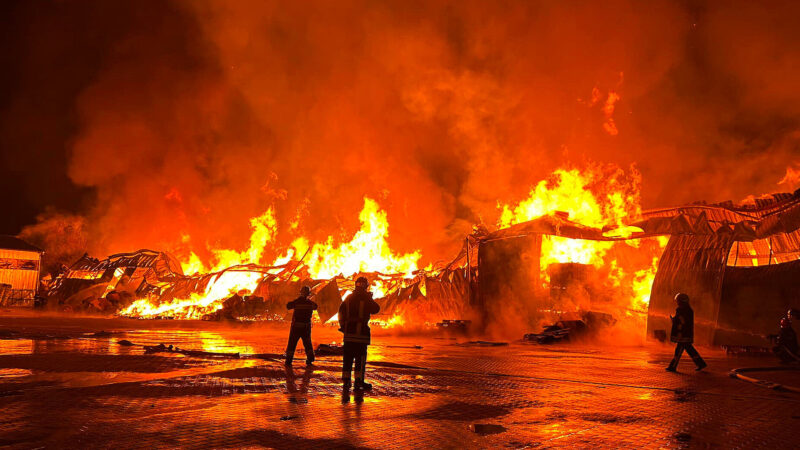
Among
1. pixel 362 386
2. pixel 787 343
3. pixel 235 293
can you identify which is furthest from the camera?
pixel 235 293

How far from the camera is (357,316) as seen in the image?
8.23m

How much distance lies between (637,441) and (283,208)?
44.6m

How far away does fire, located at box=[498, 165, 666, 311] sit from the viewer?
74.7 feet

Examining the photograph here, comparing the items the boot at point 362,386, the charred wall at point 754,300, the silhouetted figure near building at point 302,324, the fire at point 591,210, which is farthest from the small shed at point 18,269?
the charred wall at point 754,300

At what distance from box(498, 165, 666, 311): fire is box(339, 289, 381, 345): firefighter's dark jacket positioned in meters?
15.4

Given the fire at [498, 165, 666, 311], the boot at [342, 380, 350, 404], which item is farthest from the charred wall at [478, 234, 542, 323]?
the boot at [342, 380, 350, 404]

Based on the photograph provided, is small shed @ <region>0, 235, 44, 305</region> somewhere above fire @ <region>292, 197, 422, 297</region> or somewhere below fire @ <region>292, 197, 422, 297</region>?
below

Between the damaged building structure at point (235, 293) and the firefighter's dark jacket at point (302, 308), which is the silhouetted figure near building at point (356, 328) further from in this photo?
the damaged building structure at point (235, 293)

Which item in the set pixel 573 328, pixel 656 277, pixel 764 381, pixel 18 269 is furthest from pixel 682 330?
pixel 18 269

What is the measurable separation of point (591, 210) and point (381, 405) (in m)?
18.2

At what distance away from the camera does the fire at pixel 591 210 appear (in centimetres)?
2278

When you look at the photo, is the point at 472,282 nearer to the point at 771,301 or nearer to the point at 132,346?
the point at 771,301

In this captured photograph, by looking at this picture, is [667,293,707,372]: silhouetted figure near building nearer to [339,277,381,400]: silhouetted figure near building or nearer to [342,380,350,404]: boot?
[339,277,381,400]: silhouetted figure near building

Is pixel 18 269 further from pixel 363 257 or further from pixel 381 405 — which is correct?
Result: pixel 381 405
